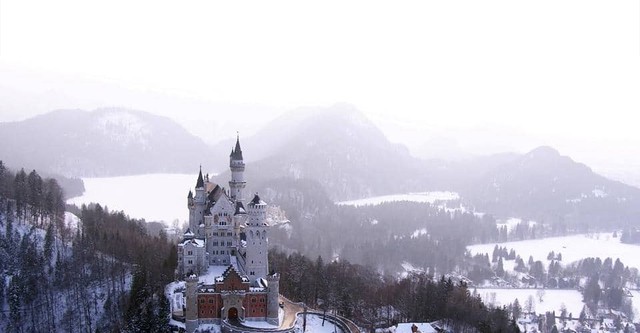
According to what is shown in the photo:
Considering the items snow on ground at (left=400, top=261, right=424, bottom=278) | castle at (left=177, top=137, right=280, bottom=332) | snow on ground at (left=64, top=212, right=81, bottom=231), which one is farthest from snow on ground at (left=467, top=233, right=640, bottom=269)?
snow on ground at (left=64, top=212, right=81, bottom=231)

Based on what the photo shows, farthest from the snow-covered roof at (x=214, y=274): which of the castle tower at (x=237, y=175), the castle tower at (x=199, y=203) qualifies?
the castle tower at (x=237, y=175)

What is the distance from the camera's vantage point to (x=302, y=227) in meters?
160

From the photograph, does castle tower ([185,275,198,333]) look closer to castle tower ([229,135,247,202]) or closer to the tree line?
castle tower ([229,135,247,202])

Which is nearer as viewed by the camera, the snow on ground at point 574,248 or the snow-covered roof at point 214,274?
the snow-covered roof at point 214,274

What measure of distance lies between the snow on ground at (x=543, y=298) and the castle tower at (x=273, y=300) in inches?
2159

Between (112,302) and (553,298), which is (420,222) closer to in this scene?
(553,298)

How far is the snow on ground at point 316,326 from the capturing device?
6322cm

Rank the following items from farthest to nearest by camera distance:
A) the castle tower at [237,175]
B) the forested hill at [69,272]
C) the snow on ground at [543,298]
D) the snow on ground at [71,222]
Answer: the snow on ground at [543,298]
the snow on ground at [71,222]
the castle tower at [237,175]
the forested hill at [69,272]

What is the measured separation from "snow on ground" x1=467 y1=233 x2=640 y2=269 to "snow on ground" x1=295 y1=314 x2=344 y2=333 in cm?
9410

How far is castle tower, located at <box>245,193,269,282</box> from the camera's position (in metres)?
65.1

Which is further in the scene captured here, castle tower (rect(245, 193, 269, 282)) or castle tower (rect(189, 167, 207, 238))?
castle tower (rect(189, 167, 207, 238))

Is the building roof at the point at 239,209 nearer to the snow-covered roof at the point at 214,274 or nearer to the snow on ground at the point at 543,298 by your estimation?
the snow-covered roof at the point at 214,274

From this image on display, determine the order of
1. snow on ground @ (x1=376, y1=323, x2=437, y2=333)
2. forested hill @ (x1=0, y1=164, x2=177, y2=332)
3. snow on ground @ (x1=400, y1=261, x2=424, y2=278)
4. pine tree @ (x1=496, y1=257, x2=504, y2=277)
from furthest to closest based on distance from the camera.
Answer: pine tree @ (x1=496, y1=257, x2=504, y2=277), snow on ground @ (x1=400, y1=261, x2=424, y2=278), forested hill @ (x1=0, y1=164, x2=177, y2=332), snow on ground @ (x1=376, y1=323, x2=437, y2=333)

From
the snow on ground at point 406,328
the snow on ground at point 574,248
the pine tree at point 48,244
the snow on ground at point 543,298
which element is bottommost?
the snow on ground at point 543,298
